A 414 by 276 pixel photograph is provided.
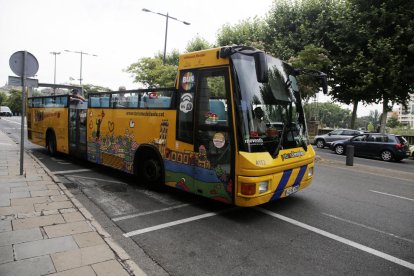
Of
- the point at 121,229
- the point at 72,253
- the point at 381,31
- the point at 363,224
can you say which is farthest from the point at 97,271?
the point at 381,31

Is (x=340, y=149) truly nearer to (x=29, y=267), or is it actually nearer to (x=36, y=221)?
(x=36, y=221)

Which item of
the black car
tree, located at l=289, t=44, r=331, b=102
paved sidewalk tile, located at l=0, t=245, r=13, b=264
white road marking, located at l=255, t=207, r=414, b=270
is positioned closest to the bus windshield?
white road marking, located at l=255, t=207, r=414, b=270

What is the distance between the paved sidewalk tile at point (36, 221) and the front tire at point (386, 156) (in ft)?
57.1

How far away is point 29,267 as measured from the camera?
351 cm

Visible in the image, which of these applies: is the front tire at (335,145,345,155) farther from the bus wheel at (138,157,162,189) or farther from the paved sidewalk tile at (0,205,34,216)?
the paved sidewalk tile at (0,205,34,216)

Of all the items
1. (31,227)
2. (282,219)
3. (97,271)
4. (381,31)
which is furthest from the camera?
(381,31)

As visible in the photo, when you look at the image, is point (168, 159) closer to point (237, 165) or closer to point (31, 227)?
point (237, 165)

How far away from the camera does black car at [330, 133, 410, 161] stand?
669 inches

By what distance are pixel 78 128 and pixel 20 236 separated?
6183mm

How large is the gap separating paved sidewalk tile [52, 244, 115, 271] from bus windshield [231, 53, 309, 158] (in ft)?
8.31

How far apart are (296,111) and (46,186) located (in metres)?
5.60


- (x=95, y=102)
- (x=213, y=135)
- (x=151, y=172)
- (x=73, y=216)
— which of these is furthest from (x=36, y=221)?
(x=95, y=102)

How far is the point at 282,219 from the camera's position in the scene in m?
5.53

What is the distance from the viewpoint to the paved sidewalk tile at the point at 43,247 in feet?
12.5
